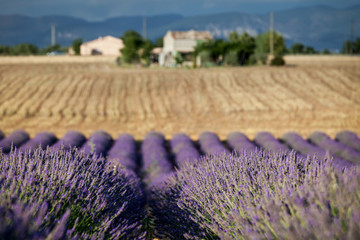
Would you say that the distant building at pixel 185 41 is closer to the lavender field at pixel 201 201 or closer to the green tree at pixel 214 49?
the green tree at pixel 214 49

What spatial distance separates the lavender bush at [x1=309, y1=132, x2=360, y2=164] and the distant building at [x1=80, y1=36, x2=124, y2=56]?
55795 millimetres

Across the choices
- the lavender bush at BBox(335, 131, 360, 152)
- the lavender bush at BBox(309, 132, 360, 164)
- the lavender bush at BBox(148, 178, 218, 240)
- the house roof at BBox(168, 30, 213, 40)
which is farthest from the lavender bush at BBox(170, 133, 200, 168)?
the house roof at BBox(168, 30, 213, 40)

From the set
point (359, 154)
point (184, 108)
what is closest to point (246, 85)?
point (184, 108)

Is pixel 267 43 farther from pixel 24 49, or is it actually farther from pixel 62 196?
pixel 62 196

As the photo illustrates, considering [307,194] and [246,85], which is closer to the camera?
[307,194]

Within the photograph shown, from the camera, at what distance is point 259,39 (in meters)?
64.4

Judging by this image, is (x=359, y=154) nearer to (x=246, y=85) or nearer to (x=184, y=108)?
(x=184, y=108)

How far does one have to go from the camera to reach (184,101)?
22.5 meters

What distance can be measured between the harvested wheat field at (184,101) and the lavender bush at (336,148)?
381 centimetres

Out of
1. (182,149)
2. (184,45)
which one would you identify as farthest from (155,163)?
(184,45)

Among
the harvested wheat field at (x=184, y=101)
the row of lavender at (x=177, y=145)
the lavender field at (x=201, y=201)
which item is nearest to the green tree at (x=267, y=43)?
the harvested wheat field at (x=184, y=101)

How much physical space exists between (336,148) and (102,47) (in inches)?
2334

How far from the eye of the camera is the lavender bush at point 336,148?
32.5 ft

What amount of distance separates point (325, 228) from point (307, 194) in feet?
1.87
